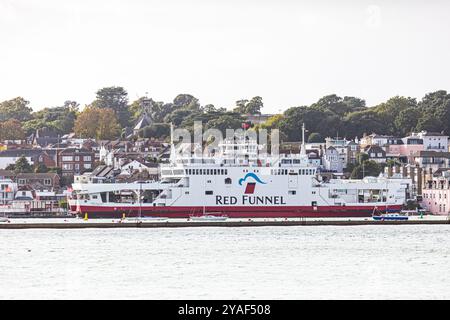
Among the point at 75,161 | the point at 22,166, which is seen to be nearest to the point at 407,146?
the point at 75,161

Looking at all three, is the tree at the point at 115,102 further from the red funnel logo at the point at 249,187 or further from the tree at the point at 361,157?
the red funnel logo at the point at 249,187

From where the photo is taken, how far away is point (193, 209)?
68.9 metres

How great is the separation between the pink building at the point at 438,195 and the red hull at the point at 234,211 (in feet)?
18.2

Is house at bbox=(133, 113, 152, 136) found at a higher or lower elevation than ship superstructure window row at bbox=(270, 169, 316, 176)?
higher

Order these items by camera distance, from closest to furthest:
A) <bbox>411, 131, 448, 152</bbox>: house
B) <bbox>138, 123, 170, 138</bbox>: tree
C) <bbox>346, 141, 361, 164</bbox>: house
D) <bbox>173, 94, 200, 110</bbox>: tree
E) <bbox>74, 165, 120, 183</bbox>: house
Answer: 1. <bbox>74, 165, 120, 183</bbox>: house
2. <bbox>346, 141, 361, 164</bbox>: house
3. <bbox>411, 131, 448, 152</bbox>: house
4. <bbox>138, 123, 170, 138</bbox>: tree
5. <bbox>173, 94, 200, 110</bbox>: tree

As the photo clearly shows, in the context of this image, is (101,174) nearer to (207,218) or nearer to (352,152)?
(352,152)

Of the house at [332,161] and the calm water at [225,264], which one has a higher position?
the house at [332,161]

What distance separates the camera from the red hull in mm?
68625

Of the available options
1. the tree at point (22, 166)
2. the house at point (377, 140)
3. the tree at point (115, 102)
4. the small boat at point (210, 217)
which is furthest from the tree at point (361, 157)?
the tree at point (115, 102)

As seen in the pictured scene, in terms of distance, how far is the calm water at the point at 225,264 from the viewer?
31.3m

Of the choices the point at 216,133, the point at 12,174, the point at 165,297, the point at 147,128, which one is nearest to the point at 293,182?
the point at 12,174

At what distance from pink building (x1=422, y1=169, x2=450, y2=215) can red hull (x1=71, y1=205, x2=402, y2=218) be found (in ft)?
18.2

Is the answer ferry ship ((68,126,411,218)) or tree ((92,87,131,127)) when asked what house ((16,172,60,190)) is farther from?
tree ((92,87,131,127))

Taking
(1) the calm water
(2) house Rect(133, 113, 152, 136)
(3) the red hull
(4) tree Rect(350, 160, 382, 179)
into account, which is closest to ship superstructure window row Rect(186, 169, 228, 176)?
(3) the red hull
